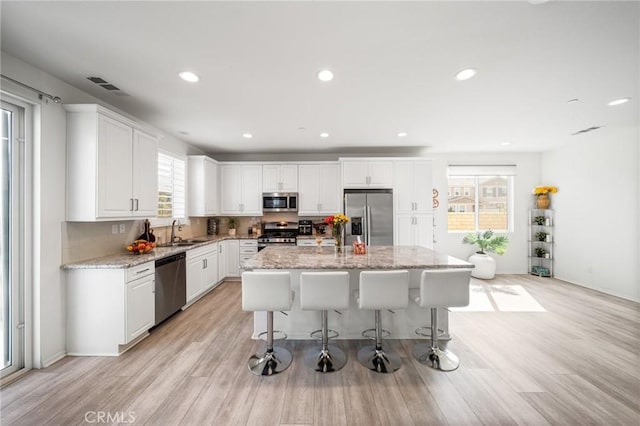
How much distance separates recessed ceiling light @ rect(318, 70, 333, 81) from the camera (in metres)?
2.37

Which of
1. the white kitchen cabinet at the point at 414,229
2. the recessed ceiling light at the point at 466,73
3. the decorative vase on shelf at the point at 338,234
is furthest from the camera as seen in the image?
the white kitchen cabinet at the point at 414,229

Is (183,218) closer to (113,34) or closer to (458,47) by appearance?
(113,34)

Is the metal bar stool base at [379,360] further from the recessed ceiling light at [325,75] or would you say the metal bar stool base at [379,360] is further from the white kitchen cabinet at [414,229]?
the white kitchen cabinet at [414,229]

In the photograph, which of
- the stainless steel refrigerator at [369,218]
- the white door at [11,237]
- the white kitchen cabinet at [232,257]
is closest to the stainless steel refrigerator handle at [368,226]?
the stainless steel refrigerator at [369,218]

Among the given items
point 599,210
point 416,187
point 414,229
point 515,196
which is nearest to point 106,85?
point 416,187

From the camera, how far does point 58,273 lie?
2539 millimetres

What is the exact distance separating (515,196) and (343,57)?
5816 millimetres

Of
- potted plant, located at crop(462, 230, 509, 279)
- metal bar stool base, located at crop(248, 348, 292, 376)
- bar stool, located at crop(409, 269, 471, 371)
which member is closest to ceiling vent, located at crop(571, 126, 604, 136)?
potted plant, located at crop(462, 230, 509, 279)

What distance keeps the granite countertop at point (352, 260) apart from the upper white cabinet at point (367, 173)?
2248 millimetres

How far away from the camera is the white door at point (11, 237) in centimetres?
226

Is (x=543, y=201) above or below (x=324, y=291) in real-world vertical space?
above

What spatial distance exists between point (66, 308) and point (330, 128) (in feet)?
12.7

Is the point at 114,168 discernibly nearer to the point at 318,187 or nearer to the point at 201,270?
the point at 201,270

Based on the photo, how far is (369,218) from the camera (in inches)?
200
